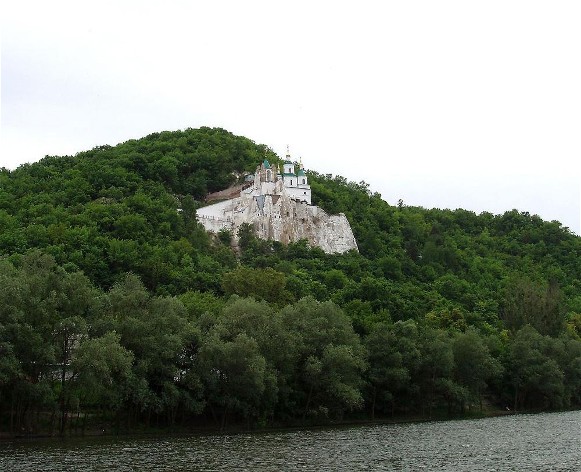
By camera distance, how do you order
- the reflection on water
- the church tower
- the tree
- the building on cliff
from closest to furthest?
the reflection on water
the tree
the building on cliff
the church tower

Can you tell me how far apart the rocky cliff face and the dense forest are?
3088 mm

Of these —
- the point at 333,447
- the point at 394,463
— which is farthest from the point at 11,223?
the point at 394,463

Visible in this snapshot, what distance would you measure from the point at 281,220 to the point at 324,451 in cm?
8618

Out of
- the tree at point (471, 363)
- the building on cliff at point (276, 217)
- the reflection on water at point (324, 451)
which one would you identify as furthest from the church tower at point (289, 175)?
the reflection on water at point (324, 451)

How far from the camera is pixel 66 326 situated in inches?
1989

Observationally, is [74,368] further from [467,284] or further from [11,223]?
[467,284]

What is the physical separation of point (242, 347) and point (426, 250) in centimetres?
8601

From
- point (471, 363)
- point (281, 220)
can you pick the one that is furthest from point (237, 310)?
point (281, 220)

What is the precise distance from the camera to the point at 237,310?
201 ft

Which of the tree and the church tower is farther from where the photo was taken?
the church tower

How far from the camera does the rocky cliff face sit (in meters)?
129

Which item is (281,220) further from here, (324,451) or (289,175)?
(324,451)

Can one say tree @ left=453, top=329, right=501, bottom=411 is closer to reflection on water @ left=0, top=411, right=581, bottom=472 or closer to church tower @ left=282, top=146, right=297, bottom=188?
reflection on water @ left=0, top=411, right=581, bottom=472

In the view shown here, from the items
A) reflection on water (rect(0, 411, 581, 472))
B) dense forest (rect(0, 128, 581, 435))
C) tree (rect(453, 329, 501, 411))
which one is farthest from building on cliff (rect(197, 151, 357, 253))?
reflection on water (rect(0, 411, 581, 472))
